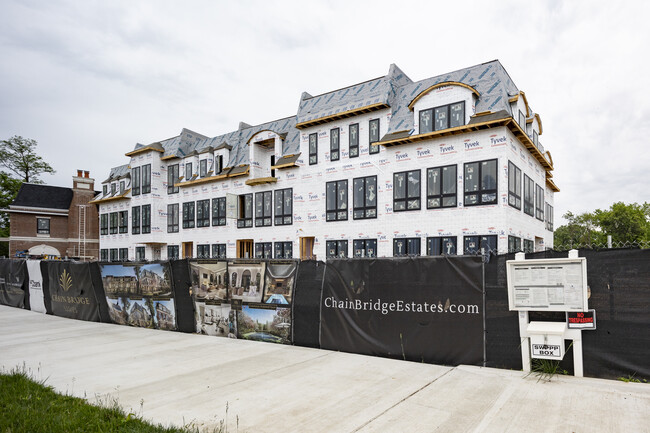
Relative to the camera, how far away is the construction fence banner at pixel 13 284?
62.0ft

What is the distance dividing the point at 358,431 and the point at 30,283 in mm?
19670

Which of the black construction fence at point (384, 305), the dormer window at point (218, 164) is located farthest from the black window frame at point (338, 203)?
the black construction fence at point (384, 305)

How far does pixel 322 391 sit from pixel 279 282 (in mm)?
4300

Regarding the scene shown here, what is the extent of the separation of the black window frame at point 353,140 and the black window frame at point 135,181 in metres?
22.9

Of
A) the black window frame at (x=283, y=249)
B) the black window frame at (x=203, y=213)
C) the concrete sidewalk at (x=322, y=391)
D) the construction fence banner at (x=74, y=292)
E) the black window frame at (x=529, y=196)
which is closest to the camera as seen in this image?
the concrete sidewalk at (x=322, y=391)

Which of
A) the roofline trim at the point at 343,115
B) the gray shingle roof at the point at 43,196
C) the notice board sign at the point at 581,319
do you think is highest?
the roofline trim at the point at 343,115

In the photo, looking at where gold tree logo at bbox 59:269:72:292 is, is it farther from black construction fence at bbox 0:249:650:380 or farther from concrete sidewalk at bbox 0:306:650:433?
concrete sidewalk at bbox 0:306:650:433

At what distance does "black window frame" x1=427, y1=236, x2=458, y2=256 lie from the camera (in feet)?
67.3

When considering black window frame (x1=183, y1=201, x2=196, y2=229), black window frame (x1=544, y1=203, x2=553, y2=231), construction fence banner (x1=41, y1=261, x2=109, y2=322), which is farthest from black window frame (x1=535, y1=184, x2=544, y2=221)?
black window frame (x1=183, y1=201, x2=196, y2=229)

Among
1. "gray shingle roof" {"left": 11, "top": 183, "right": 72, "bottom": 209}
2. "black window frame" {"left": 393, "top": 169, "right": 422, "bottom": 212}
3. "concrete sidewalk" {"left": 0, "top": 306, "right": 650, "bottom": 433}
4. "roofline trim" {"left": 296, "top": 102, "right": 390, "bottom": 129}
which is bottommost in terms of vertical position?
"concrete sidewalk" {"left": 0, "top": 306, "right": 650, "bottom": 433}

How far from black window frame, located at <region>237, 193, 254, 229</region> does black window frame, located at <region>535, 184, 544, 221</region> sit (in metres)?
19.6

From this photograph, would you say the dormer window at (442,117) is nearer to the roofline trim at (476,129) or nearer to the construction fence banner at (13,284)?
the roofline trim at (476,129)

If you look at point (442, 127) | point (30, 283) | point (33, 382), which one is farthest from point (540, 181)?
point (30, 283)

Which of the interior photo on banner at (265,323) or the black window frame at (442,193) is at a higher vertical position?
the black window frame at (442,193)
